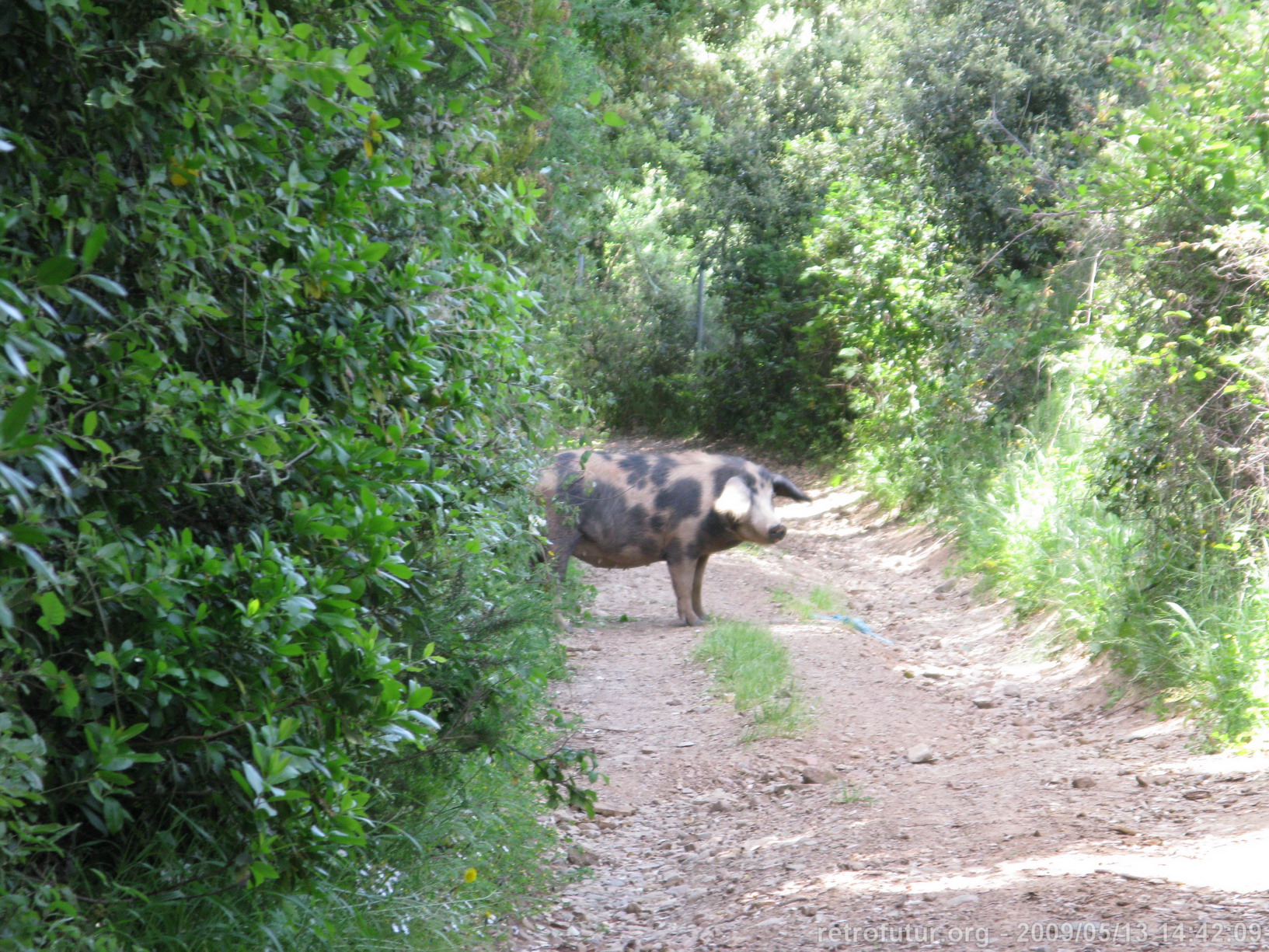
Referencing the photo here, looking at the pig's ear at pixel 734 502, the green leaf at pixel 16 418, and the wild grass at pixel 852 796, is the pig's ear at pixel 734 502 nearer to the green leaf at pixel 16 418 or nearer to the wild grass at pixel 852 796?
the wild grass at pixel 852 796


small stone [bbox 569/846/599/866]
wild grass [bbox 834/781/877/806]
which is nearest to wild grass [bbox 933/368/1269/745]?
wild grass [bbox 834/781/877/806]

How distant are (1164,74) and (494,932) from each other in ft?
22.3

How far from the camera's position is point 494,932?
3939 mm

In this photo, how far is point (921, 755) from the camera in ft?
19.7

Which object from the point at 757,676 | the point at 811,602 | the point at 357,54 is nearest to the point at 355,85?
the point at 357,54

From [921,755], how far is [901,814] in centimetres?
107

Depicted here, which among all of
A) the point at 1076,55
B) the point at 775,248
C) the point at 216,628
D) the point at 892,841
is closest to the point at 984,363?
the point at 1076,55

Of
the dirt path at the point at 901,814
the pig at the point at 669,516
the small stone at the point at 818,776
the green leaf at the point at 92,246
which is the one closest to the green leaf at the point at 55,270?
the green leaf at the point at 92,246

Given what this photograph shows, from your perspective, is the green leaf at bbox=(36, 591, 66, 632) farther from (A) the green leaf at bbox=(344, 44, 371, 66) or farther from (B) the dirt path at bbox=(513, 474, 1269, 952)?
(B) the dirt path at bbox=(513, 474, 1269, 952)

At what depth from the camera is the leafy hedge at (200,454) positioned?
232cm

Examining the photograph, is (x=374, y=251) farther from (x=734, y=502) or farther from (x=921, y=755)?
(x=734, y=502)

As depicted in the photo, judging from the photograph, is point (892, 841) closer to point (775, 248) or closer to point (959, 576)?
point (959, 576)

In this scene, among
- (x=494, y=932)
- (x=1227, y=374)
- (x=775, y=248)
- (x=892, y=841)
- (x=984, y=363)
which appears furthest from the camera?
(x=775, y=248)

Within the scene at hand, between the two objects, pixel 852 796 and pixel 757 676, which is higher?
pixel 757 676
